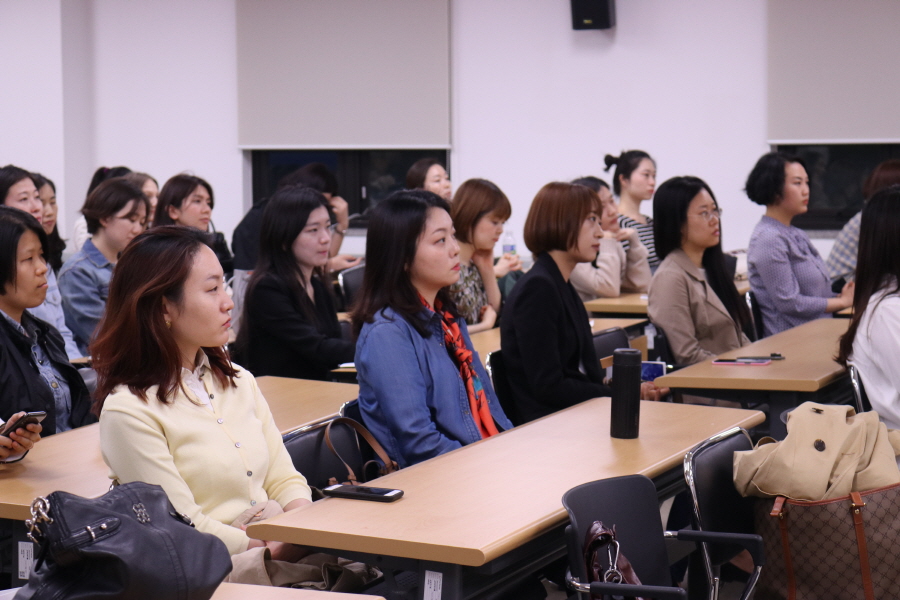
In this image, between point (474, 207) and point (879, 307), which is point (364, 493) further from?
point (474, 207)

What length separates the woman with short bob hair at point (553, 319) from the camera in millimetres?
3164

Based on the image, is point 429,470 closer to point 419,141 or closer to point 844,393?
point 844,393

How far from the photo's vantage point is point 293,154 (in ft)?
26.2

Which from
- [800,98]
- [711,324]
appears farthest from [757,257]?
[800,98]

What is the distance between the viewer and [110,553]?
51.6 inches

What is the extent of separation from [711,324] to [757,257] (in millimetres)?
761

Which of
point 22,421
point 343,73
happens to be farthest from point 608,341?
point 343,73

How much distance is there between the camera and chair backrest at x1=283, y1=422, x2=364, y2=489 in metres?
2.47

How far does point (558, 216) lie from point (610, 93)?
410cm

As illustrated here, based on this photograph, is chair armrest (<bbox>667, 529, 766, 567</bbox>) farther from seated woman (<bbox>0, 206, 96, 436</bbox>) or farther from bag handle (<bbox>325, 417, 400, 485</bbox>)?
seated woman (<bbox>0, 206, 96, 436</bbox>)

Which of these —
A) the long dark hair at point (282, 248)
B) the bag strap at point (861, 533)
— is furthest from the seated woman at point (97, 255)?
the bag strap at point (861, 533)

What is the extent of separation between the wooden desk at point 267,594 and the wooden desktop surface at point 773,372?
2.09 meters

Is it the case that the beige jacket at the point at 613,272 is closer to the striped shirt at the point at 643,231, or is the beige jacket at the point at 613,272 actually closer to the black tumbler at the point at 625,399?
the striped shirt at the point at 643,231

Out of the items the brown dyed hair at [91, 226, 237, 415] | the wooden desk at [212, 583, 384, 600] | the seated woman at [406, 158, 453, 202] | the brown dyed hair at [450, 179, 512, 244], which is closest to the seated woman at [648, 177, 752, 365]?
the brown dyed hair at [450, 179, 512, 244]
